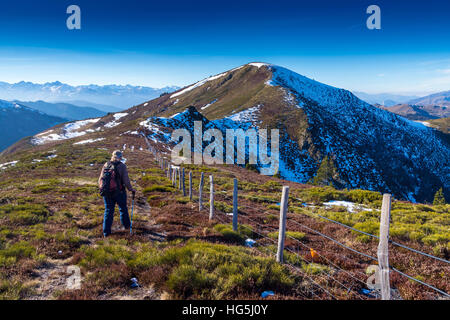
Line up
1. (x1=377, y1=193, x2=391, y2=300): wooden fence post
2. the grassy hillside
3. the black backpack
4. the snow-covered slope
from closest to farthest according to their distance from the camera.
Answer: (x1=377, y1=193, x2=391, y2=300): wooden fence post
the grassy hillside
the black backpack
the snow-covered slope

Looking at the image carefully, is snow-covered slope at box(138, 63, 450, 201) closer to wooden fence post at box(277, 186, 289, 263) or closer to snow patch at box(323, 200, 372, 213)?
snow patch at box(323, 200, 372, 213)

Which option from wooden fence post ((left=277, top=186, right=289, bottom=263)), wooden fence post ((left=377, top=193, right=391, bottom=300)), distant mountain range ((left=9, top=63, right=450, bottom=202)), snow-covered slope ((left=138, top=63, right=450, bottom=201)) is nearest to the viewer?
wooden fence post ((left=377, top=193, right=391, bottom=300))

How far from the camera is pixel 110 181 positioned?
320 inches

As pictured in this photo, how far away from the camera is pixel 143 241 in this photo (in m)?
7.58

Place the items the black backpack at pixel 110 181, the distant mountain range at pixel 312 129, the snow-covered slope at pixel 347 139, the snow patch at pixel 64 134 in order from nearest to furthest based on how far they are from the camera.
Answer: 1. the black backpack at pixel 110 181
2. the distant mountain range at pixel 312 129
3. the snow-covered slope at pixel 347 139
4. the snow patch at pixel 64 134

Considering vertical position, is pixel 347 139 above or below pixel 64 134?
below

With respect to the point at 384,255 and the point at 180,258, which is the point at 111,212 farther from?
the point at 384,255

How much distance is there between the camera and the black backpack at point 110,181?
26.5ft

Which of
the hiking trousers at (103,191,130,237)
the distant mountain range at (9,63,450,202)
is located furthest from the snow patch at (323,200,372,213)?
the distant mountain range at (9,63,450,202)

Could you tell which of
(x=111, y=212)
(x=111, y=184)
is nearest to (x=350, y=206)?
(x=111, y=212)

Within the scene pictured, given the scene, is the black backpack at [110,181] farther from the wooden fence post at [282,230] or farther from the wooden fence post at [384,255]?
the wooden fence post at [384,255]

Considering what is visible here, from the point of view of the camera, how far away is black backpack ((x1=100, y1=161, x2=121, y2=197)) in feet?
26.5

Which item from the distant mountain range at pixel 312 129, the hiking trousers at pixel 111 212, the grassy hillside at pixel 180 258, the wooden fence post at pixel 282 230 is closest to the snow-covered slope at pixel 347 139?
the distant mountain range at pixel 312 129
